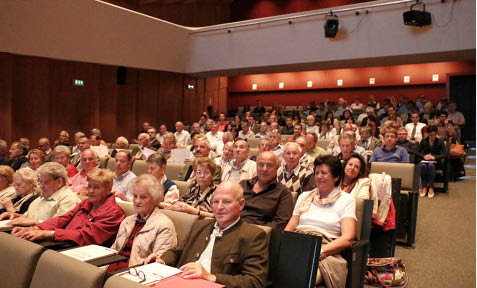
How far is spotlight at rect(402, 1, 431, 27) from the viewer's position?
7801 millimetres

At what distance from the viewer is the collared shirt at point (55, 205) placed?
3004 millimetres

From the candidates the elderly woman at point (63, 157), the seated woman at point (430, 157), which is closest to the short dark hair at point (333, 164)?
the elderly woman at point (63, 157)

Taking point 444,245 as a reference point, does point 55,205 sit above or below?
above

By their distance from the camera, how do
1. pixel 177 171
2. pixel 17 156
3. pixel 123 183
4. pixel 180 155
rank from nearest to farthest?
pixel 123 183 → pixel 177 171 → pixel 180 155 → pixel 17 156

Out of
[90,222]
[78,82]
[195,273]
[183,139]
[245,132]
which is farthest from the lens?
[78,82]

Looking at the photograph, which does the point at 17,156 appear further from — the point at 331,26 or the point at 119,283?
the point at 331,26

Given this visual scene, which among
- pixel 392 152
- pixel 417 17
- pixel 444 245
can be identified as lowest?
pixel 444 245

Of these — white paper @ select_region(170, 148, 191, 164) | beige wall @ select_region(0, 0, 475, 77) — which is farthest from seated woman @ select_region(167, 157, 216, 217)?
beige wall @ select_region(0, 0, 475, 77)

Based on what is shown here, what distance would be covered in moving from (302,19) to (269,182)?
7.47 meters

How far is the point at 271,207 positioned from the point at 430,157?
375 centimetres

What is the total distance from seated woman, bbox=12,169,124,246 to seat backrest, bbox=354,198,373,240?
1.51 metres

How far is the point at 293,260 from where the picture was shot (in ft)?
6.29

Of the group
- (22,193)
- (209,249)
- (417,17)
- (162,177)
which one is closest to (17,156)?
(22,193)

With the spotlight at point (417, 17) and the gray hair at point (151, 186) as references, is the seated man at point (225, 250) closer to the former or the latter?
the gray hair at point (151, 186)
